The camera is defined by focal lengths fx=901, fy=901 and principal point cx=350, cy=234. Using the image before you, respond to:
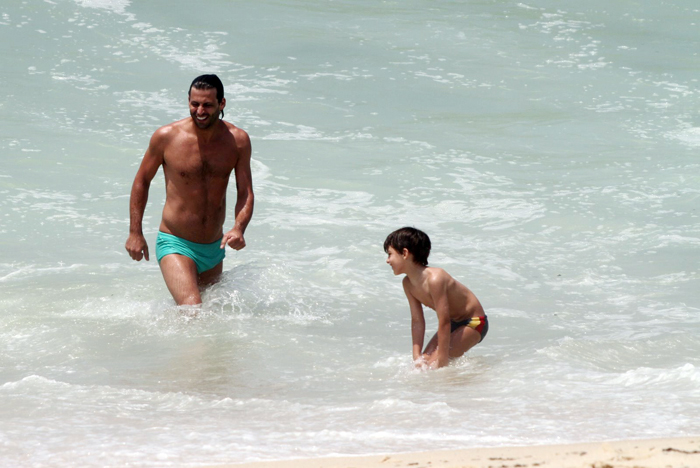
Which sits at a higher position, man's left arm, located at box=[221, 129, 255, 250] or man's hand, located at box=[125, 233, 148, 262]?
man's left arm, located at box=[221, 129, 255, 250]

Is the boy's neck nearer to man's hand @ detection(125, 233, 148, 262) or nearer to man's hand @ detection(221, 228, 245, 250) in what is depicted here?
man's hand @ detection(221, 228, 245, 250)

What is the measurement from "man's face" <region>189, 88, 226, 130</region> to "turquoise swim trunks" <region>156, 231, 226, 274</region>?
783mm

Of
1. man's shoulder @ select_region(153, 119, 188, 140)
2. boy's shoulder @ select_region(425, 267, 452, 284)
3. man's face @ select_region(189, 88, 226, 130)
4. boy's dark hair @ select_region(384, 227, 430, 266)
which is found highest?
man's face @ select_region(189, 88, 226, 130)

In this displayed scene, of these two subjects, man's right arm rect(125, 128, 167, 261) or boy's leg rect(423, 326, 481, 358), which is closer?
boy's leg rect(423, 326, 481, 358)

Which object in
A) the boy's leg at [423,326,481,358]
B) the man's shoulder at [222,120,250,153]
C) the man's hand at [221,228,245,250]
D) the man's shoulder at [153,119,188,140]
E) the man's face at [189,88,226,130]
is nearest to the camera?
the boy's leg at [423,326,481,358]

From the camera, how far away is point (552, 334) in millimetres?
5703

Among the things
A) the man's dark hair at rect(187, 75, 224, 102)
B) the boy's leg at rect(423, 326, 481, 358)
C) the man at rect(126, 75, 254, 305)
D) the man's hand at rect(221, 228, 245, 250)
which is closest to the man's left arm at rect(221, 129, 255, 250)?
the man at rect(126, 75, 254, 305)

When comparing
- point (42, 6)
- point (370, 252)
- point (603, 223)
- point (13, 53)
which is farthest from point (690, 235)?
point (42, 6)

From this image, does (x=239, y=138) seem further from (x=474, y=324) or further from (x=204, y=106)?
(x=474, y=324)

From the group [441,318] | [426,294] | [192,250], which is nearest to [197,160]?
[192,250]

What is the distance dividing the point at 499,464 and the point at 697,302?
3.81m

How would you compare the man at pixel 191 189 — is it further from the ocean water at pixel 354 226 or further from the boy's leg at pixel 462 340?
the boy's leg at pixel 462 340

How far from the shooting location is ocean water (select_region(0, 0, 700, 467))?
4.04 m

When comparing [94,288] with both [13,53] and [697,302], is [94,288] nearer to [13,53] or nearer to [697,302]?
[697,302]
